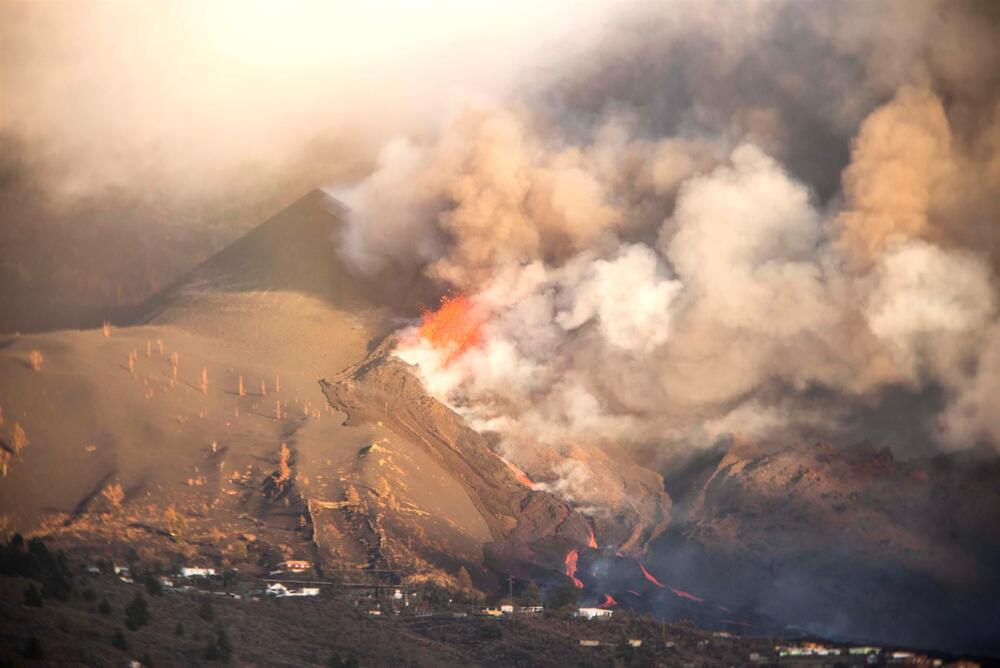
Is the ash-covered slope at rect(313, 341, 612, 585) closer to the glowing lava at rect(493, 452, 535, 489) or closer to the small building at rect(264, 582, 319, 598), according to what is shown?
the glowing lava at rect(493, 452, 535, 489)

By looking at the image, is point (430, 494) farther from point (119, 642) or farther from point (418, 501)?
point (119, 642)

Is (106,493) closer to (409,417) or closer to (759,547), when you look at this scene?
(409,417)

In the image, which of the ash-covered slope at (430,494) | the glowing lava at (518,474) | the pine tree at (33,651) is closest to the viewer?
the pine tree at (33,651)

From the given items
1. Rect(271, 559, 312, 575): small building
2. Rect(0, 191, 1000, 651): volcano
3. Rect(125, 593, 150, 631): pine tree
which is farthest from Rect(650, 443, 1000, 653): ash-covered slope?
Rect(125, 593, 150, 631): pine tree

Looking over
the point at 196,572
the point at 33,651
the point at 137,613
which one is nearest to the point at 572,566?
the point at 196,572

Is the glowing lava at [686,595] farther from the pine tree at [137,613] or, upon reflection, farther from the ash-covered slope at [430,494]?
the pine tree at [137,613]

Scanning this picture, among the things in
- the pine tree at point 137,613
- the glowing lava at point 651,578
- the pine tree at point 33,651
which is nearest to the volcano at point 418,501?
the glowing lava at point 651,578
